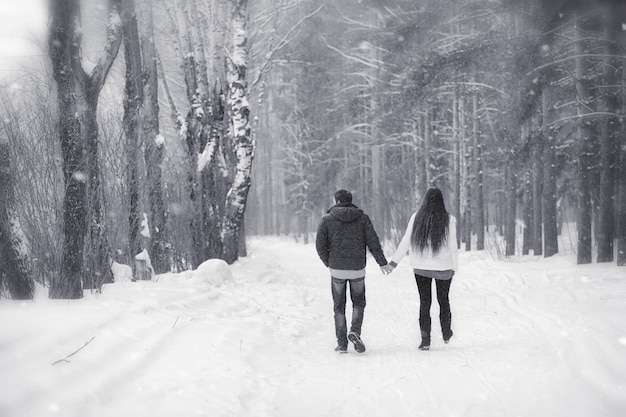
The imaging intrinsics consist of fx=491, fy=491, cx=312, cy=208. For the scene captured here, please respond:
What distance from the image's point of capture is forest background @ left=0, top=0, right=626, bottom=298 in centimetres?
643

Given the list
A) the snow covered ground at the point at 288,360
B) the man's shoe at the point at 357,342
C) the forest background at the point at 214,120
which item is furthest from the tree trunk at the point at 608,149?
the man's shoe at the point at 357,342

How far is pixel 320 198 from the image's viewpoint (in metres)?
31.3

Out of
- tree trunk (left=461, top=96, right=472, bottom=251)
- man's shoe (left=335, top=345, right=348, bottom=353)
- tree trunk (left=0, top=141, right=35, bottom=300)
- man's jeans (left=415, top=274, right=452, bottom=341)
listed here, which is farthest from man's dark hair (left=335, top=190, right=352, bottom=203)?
tree trunk (left=461, top=96, right=472, bottom=251)

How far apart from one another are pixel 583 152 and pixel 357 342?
9305mm

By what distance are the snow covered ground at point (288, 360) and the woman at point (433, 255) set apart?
390 millimetres

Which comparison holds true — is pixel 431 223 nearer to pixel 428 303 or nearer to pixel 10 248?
pixel 428 303

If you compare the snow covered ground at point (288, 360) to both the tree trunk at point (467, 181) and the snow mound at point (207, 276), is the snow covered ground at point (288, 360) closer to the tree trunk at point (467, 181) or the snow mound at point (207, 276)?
the snow mound at point (207, 276)

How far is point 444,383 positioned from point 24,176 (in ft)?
19.9

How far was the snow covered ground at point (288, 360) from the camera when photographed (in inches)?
152

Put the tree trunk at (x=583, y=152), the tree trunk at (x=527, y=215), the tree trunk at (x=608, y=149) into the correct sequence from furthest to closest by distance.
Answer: the tree trunk at (x=527, y=215) → the tree trunk at (x=583, y=152) → the tree trunk at (x=608, y=149)

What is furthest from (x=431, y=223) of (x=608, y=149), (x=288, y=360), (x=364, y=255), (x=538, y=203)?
(x=538, y=203)

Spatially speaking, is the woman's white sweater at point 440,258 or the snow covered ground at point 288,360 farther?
the woman's white sweater at point 440,258

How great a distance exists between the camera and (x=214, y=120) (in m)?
12.7

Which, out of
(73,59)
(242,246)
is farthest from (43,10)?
(242,246)
